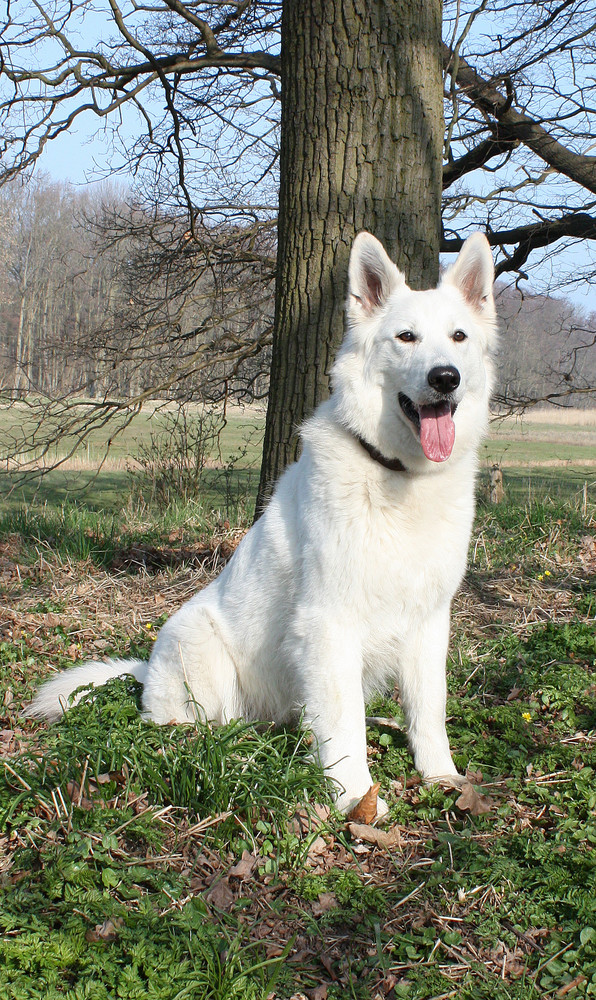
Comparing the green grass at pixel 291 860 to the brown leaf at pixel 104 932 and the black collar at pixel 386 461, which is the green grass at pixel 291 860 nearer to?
the brown leaf at pixel 104 932

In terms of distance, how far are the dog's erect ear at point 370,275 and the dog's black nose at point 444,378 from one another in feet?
1.76

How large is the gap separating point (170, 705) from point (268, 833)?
0.86 meters

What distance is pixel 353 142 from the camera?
4375 mm

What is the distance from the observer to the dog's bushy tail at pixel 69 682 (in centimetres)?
340

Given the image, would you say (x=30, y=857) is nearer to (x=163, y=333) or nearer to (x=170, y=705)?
(x=170, y=705)

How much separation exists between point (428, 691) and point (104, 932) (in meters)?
1.53

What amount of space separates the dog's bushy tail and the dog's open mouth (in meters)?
1.76

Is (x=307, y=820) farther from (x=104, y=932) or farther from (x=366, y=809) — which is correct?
(x=104, y=932)

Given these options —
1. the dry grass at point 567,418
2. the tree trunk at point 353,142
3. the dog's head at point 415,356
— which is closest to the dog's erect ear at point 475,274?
the dog's head at point 415,356

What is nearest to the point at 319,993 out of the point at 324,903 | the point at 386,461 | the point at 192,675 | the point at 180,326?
the point at 324,903

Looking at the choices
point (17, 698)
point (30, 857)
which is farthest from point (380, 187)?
point (30, 857)

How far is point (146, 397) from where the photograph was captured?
633 cm

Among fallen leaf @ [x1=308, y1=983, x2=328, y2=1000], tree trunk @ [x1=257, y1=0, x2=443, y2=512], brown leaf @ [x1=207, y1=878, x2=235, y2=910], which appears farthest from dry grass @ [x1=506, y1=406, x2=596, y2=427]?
fallen leaf @ [x1=308, y1=983, x2=328, y2=1000]

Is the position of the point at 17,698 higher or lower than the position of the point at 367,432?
lower
